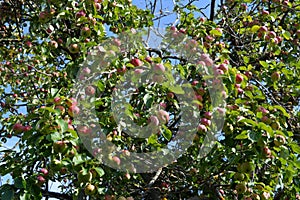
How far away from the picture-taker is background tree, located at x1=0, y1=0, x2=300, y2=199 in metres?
1.70

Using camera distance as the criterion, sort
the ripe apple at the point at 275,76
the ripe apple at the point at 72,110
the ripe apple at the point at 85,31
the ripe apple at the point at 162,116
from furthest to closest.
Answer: the ripe apple at the point at 275,76 → the ripe apple at the point at 85,31 → the ripe apple at the point at 162,116 → the ripe apple at the point at 72,110

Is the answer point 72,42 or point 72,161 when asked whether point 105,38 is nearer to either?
point 72,42

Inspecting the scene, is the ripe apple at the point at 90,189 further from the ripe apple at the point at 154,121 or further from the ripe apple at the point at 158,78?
the ripe apple at the point at 158,78

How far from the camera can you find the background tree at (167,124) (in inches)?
66.8

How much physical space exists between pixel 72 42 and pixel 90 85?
0.45m

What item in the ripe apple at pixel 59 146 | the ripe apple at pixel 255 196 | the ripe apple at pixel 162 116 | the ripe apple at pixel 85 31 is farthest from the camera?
the ripe apple at pixel 85 31

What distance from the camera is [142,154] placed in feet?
7.07

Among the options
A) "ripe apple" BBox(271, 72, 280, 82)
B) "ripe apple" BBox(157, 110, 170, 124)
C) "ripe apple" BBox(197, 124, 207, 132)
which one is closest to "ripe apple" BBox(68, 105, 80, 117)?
"ripe apple" BBox(157, 110, 170, 124)

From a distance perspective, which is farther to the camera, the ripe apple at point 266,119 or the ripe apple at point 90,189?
the ripe apple at point 266,119

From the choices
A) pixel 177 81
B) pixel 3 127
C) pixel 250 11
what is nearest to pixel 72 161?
pixel 177 81

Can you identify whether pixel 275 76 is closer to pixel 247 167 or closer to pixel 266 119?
pixel 266 119

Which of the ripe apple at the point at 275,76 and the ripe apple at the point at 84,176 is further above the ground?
the ripe apple at the point at 275,76

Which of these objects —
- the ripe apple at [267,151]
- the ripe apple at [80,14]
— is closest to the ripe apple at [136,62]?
the ripe apple at [80,14]

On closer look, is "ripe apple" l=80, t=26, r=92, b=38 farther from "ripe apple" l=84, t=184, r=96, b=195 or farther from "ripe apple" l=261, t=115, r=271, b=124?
"ripe apple" l=261, t=115, r=271, b=124
